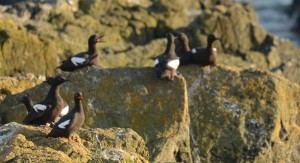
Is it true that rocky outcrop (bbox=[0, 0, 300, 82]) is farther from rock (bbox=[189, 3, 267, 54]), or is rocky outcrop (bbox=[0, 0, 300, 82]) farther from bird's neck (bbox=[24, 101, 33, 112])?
bird's neck (bbox=[24, 101, 33, 112])

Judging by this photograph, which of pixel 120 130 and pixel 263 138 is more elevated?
pixel 120 130

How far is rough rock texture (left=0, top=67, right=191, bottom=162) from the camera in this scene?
14.5 m

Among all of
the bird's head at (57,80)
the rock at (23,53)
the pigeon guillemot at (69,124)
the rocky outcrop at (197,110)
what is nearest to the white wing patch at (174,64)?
the rocky outcrop at (197,110)

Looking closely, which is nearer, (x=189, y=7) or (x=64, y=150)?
(x=64, y=150)

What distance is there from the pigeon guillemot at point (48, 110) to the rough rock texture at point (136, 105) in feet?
3.22

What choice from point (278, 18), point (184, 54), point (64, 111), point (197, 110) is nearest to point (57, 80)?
point (64, 111)

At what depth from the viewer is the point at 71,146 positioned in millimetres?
10531

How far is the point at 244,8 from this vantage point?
1342 inches

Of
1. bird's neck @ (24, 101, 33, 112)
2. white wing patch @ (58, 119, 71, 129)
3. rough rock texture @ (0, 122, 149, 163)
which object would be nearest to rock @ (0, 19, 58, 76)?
bird's neck @ (24, 101, 33, 112)

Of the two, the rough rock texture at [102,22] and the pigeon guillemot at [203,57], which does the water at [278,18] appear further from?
the pigeon guillemot at [203,57]

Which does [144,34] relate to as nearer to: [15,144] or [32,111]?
[32,111]

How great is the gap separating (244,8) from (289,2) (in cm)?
2184

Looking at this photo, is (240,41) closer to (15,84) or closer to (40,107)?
(15,84)

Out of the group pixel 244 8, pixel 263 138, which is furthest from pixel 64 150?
pixel 244 8
